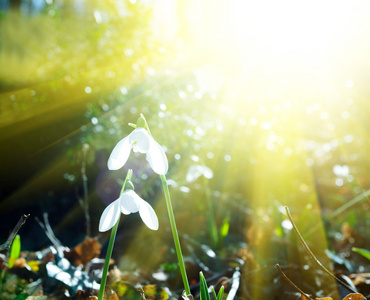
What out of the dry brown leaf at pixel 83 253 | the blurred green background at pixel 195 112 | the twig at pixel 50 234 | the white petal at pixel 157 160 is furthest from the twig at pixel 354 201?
the twig at pixel 50 234

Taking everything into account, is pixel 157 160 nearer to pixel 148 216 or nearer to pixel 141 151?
pixel 141 151

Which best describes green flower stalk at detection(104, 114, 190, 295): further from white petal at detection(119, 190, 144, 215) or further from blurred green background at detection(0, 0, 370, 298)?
blurred green background at detection(0, 0, 370, 298)

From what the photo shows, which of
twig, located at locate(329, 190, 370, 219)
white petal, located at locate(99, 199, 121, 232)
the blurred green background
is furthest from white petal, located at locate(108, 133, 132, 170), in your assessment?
twig, located at locate(329, 190, 370, 219)

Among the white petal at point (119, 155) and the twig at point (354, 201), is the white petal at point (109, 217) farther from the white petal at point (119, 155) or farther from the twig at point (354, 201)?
the twig at point (354, 201)

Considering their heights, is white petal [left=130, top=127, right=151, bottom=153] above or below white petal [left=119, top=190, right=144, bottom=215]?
above

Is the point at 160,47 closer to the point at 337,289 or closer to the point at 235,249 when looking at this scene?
the point at 235,249

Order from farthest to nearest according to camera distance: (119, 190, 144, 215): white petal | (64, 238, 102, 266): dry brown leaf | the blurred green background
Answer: the blurred green background < (64, 238, 102, 266): dry brown leaf < (119, 190, 144, 215): white petal

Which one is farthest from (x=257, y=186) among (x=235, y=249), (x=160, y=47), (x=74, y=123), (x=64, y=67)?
(x=64, y=67)
